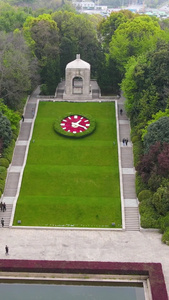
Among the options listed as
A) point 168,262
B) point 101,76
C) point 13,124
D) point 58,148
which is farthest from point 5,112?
point 168,262

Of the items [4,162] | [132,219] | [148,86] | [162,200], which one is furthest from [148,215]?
[148,86]

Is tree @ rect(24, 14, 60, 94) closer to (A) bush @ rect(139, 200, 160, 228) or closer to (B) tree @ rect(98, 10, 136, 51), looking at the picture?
(B) tree @ rect(98, 10, 136, 51)

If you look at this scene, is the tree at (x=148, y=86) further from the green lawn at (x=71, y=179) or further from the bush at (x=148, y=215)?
the bush at (x=148, y=215)

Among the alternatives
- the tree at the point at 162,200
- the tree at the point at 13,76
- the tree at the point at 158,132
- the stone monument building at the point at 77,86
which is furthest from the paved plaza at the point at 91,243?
→ the stone monument building at the point at 77,86

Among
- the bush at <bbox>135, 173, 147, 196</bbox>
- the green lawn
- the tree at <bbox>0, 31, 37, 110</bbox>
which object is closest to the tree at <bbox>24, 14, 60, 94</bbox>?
the tree at <bbox>0, 31, 37, 110</bbox>

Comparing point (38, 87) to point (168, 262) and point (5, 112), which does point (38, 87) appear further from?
point (168, 262)

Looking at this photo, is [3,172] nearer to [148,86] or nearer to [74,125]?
[74,125]
